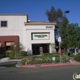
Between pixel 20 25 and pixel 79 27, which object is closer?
pixel 79 27

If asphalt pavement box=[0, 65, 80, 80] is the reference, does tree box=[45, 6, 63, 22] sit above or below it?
above

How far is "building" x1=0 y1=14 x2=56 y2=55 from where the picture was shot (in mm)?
42000

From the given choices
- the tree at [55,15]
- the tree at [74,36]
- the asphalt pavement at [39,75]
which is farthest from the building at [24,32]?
the asphalt pavement at [39,75]

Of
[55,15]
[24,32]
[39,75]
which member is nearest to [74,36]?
[24,32]

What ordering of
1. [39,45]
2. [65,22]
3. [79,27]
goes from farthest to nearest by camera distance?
[39,45] < [65,22] < [79,27]

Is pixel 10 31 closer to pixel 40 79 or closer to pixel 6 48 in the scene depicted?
pixel 6 48

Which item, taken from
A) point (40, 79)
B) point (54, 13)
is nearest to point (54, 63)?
point (40, 79)

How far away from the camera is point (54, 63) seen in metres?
21.6

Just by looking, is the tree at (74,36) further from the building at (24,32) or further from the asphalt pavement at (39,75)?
the asphalt pavement at (39,75)

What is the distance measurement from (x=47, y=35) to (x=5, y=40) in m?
9.40

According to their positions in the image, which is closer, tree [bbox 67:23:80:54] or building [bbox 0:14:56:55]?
tree [bbox 67:23:80:54]

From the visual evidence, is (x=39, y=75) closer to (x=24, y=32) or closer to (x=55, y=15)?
(x=24, y=32)

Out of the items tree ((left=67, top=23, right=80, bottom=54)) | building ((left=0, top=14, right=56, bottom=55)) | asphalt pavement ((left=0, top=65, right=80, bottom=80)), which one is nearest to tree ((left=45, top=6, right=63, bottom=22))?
building ((left=0, top=14, right=56, bottom=55))

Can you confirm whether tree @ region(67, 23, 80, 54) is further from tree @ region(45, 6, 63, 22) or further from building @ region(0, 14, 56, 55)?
tree @ region(45, 6, 63, 22)
